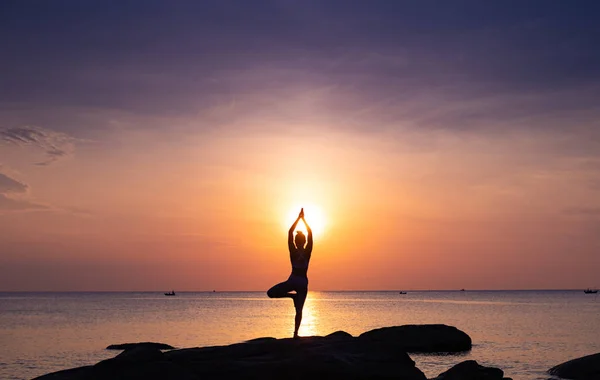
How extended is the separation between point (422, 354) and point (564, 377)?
13.4 meters

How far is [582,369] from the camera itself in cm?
3550

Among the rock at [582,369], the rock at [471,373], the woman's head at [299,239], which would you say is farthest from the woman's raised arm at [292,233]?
the rock at [582,369]

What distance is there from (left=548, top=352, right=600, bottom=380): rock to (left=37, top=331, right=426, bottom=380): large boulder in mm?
16759

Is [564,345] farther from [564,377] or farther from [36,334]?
[36,334]

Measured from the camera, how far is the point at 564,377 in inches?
1457

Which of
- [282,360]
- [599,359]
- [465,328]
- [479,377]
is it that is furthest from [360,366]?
[465,328]

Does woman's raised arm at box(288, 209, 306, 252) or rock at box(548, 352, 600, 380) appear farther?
rock at box(548, 352, 600, 380)

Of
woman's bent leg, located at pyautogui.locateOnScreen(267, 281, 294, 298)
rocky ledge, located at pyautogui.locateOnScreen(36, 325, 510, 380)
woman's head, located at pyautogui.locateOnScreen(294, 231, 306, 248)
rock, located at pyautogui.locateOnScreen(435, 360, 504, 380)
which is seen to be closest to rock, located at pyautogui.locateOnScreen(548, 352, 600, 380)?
rock, located at pyautogui.locateOnScreen(435, 360, 504, 380)

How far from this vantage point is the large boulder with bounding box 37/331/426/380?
2002cm

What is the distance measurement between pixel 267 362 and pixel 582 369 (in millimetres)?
22005

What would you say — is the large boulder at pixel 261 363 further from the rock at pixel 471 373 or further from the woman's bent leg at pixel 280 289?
the rock at pixel 471 373

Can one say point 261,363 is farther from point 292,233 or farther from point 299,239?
point 292,233

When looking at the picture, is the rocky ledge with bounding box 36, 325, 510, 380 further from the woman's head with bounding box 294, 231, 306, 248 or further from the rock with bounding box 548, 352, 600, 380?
the rock with bounding box 548, 352, 600, 380

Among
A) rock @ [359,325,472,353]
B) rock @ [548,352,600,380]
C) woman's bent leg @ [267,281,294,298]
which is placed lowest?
rock @ [548,352,600,380]
